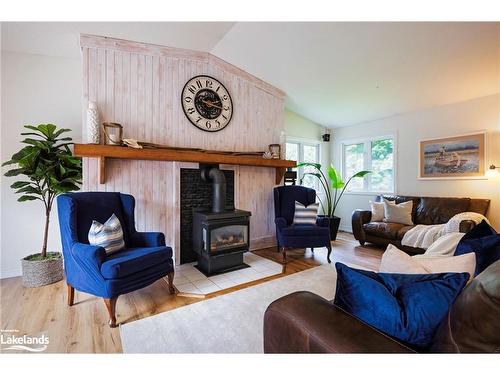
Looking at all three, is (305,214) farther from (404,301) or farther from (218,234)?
(404,301)

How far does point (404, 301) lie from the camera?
0.82m

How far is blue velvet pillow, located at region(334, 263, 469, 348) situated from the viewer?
779 mm

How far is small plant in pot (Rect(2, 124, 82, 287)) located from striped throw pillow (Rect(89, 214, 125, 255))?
0.72 metres

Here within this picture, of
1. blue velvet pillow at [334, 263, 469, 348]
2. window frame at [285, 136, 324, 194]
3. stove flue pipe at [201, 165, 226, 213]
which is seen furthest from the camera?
window frame at [285, 136, 324, 194]

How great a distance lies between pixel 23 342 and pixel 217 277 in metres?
1.65

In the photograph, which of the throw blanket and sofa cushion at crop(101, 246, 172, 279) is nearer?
sofa cushion at crop(101, 246, 172, 279)

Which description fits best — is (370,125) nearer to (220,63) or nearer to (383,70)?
(383,70)

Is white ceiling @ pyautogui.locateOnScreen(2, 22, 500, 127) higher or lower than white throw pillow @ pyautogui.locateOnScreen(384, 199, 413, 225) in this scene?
higher

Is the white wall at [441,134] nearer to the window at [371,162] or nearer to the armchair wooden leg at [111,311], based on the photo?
the window at [371,162]

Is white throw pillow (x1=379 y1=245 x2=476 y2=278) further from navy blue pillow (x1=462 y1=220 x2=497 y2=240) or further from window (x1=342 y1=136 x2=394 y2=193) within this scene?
window (x1=342 y1=136 x2=394 y2=193)

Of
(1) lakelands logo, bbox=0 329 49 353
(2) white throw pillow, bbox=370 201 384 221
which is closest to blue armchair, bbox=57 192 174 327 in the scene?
(1) lakelands logo, bbox=0 329 49 353
